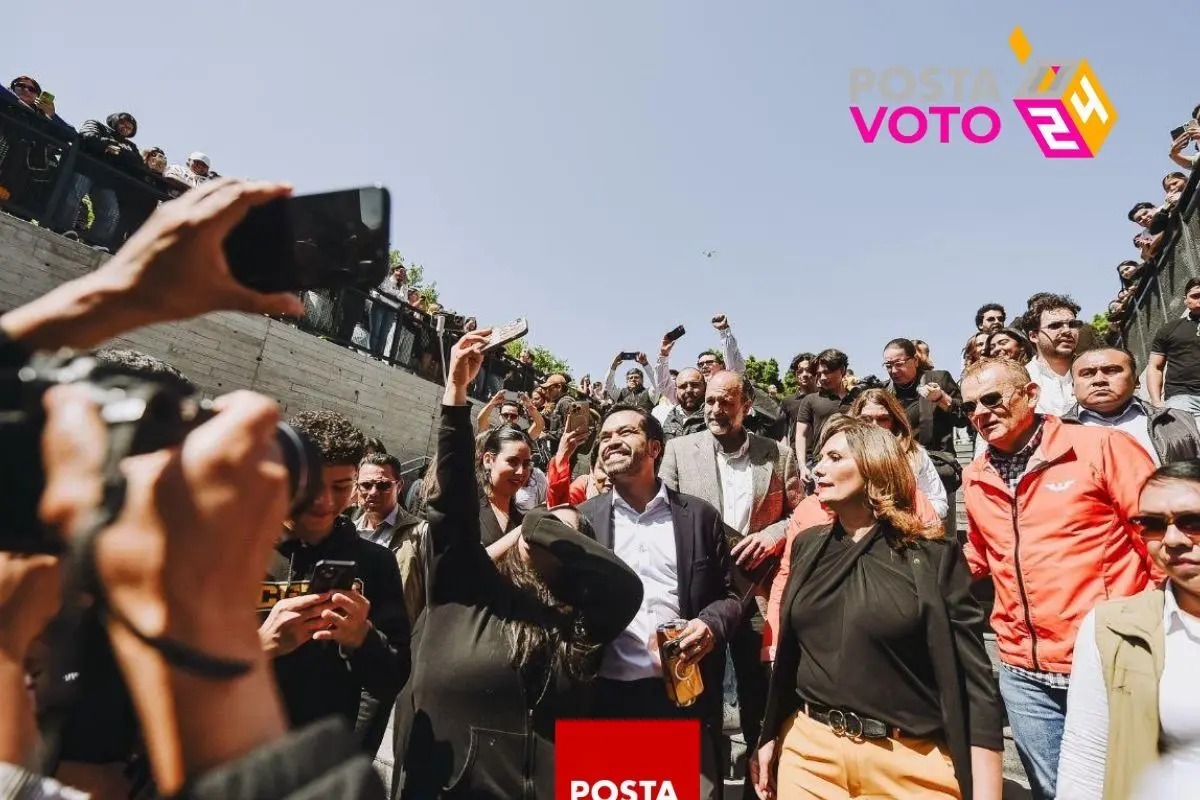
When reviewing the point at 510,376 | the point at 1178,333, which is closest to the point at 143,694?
the point at 1178,333

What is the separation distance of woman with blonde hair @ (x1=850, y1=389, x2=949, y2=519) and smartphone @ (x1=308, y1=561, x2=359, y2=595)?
3.62 meters

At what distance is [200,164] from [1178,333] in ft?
29.1

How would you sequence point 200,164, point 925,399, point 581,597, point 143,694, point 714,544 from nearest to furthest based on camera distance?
point 143,694 < point 581,597 < point 714,544 < point 925,399 < point 200,164

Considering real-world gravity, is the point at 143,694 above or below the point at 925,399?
below

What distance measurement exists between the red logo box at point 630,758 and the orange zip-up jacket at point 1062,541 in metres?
1.55

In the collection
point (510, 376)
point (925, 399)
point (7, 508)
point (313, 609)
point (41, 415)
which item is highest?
point (510, 376)

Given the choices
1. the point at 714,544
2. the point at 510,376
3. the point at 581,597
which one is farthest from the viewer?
the point at 510,376

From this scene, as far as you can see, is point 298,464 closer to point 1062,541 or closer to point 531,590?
point 531,590

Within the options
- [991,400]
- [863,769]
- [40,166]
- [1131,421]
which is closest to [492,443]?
[863,769]

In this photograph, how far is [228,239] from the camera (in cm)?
87

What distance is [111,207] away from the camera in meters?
2.25

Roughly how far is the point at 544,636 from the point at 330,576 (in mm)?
1154

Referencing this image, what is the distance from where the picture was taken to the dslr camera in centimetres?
80

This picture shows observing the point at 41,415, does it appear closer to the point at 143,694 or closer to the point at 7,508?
the point at 7,508
